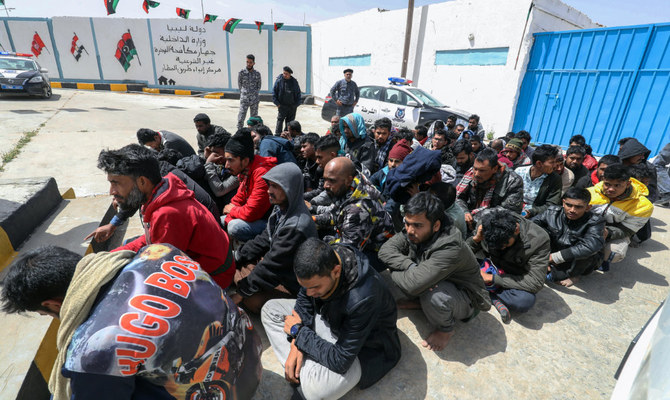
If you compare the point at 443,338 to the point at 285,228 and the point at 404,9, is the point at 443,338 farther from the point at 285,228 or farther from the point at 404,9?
the point at 404,9

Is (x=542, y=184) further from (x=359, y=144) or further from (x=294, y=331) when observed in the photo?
(x=294, y=331)

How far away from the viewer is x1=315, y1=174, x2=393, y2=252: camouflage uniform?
2543mm

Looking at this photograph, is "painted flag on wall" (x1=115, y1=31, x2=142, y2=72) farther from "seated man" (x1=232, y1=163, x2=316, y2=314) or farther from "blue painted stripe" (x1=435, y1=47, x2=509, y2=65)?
"seated man" (x1=232, y1=163, x2=316, y2=314)

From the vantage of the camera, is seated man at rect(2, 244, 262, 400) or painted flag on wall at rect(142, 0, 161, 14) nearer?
seated man at rect(2, 244, 262, 400)

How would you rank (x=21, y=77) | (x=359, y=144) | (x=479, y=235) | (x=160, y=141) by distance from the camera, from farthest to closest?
(x=21, y=77) → (x=359, y=144) → (x=160, y=141) → (x=479, y=235)

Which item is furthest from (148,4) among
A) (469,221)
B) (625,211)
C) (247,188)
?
(625,211)

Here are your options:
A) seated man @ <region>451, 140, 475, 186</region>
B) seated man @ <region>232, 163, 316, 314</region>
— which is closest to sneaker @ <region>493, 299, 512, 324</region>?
→ seated man @ <region>232, 163, 316, 314</region>

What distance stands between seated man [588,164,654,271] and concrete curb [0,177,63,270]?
5417mm

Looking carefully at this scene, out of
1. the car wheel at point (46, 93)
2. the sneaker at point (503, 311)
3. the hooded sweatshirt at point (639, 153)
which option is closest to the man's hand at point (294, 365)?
the sneaker at point (503, 311)

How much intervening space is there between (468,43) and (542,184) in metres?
7.57

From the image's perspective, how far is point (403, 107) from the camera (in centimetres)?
877

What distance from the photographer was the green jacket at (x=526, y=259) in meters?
2.62

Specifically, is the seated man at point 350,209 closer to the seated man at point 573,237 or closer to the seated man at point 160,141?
the seated man at point 573,237

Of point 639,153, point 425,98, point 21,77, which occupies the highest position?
point 425,98
